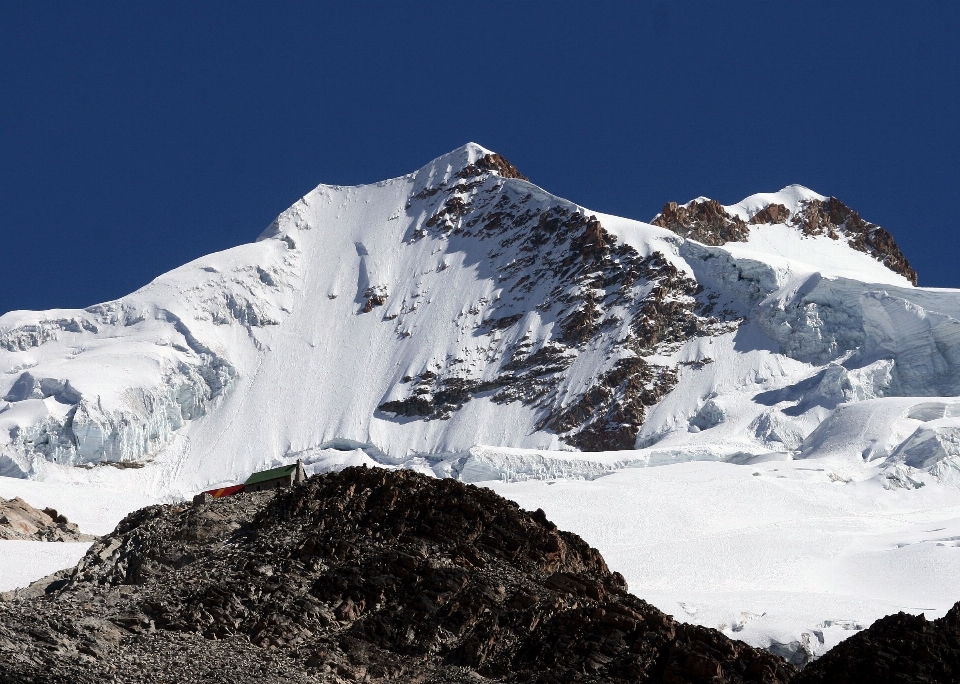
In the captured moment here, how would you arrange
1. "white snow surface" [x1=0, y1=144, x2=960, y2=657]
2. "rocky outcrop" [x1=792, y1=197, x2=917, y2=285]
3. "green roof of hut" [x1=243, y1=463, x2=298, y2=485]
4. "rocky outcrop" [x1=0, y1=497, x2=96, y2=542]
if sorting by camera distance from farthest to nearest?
1. "rocky outcrop" [x1=792, y1=197, x2=917, y2=285]
2. "white snow surface" [x1=0, y1=144, x2=960, y2=657]
3. "rocky outcrop" [x1=0, y1=497, x2=96, y2=542]
4. "green roof of hut" [x1=243, y1=463, x2=298, y2=485]

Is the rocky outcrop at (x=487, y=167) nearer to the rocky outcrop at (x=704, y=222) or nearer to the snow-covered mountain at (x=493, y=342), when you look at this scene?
the snow-covered mountain at (x=493, y=342)

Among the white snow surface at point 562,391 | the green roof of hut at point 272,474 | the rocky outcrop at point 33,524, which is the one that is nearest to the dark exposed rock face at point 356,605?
the green roof of hut at point 272,474

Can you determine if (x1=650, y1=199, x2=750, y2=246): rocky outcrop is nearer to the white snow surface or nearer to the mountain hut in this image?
the white snow surface

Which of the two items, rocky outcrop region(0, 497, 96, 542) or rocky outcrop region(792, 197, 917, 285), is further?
rocky outcrop region(792, 197, 917, 285)

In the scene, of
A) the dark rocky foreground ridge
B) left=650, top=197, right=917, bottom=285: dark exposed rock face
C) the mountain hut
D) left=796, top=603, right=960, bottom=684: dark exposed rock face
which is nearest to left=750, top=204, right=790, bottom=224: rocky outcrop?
left=650, top=197, right=917, bottom=285: dark exposed rock face

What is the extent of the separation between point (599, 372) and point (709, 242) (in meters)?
33.2

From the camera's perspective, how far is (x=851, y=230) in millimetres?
159125

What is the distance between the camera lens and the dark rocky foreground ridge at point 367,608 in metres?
28.5

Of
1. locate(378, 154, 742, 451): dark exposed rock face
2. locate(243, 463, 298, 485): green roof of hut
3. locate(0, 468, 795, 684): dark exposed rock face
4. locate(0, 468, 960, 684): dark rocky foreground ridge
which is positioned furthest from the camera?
locate(378, 154, 742, 451): dark exposed rock face

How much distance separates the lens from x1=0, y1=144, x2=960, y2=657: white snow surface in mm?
58625

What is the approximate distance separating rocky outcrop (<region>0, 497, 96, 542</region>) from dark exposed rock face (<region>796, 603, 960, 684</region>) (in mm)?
35720

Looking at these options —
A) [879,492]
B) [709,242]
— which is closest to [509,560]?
[879,492]

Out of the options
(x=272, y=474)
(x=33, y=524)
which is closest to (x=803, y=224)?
(x=33, y=524)

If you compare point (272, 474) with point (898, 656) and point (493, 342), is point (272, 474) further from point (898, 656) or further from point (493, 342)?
point (493, 342)
